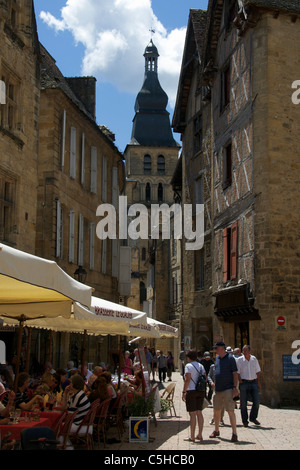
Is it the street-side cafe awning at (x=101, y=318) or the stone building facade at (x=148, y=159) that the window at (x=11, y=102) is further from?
the stone building facade at (x=148, y=159)

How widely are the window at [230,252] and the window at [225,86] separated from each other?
14.2 ft

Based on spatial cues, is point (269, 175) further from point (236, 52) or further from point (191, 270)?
point (191, 270)

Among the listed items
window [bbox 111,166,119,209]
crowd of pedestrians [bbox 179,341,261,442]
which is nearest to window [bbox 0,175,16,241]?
crowd of pedestrians [bbox 179,341,261,442]

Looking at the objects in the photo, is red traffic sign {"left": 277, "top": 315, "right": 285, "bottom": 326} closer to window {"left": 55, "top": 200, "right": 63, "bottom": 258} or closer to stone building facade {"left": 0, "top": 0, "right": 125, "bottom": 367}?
stone building facade {"left": 0, "top": 0, "right": 125, "bottom": 367}

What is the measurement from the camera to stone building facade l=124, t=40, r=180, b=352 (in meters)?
74.5

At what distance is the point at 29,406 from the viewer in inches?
335

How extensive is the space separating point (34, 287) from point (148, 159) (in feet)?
254

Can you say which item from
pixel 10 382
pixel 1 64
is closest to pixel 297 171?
pixel 1 64

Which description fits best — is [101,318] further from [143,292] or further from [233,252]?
[143,292]

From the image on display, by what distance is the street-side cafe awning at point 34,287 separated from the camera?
6062 mm

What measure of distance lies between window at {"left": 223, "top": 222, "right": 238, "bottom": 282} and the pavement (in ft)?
19.6

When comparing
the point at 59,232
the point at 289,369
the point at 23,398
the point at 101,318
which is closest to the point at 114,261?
the point at 59,232

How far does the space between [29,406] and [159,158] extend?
76680mm

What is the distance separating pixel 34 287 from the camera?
24.6 feet
